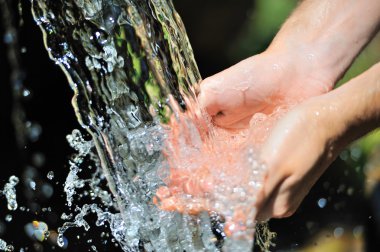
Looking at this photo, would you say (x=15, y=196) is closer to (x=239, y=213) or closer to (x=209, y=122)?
(x=209, y=122)

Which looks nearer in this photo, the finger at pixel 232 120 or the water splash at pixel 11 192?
the finger at pixel 232 120

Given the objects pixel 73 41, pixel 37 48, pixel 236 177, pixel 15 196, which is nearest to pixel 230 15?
pixel 37 48

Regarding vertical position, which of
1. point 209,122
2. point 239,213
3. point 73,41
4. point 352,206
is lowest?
point 352,206

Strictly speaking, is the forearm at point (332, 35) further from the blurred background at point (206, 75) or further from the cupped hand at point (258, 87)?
the blurred background at point (206, 75)

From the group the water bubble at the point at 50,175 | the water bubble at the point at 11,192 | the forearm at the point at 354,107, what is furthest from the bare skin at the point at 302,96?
the water bubble at the point at 11,192

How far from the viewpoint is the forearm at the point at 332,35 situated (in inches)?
44.6

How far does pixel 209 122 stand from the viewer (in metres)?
1.01

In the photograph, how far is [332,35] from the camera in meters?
1.15

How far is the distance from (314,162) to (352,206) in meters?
0.96

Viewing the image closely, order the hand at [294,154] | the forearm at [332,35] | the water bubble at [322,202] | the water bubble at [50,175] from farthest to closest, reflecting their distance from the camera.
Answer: the water bubble at [322,202], the water bubble at [50,175], the forearm at [332,35], the hand at [294,154]

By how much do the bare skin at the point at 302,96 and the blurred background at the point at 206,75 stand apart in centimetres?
19

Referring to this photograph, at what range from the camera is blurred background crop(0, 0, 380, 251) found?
1452mm

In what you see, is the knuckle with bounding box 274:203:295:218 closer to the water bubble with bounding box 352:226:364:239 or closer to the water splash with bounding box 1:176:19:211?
the water splash with bounding box 1:176:19:211

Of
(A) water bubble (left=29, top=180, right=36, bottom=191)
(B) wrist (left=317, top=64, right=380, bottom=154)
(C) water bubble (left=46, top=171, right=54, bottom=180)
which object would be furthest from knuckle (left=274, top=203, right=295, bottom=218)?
(A) water bubble (left=29, top=180, right=36, bottom=191)
